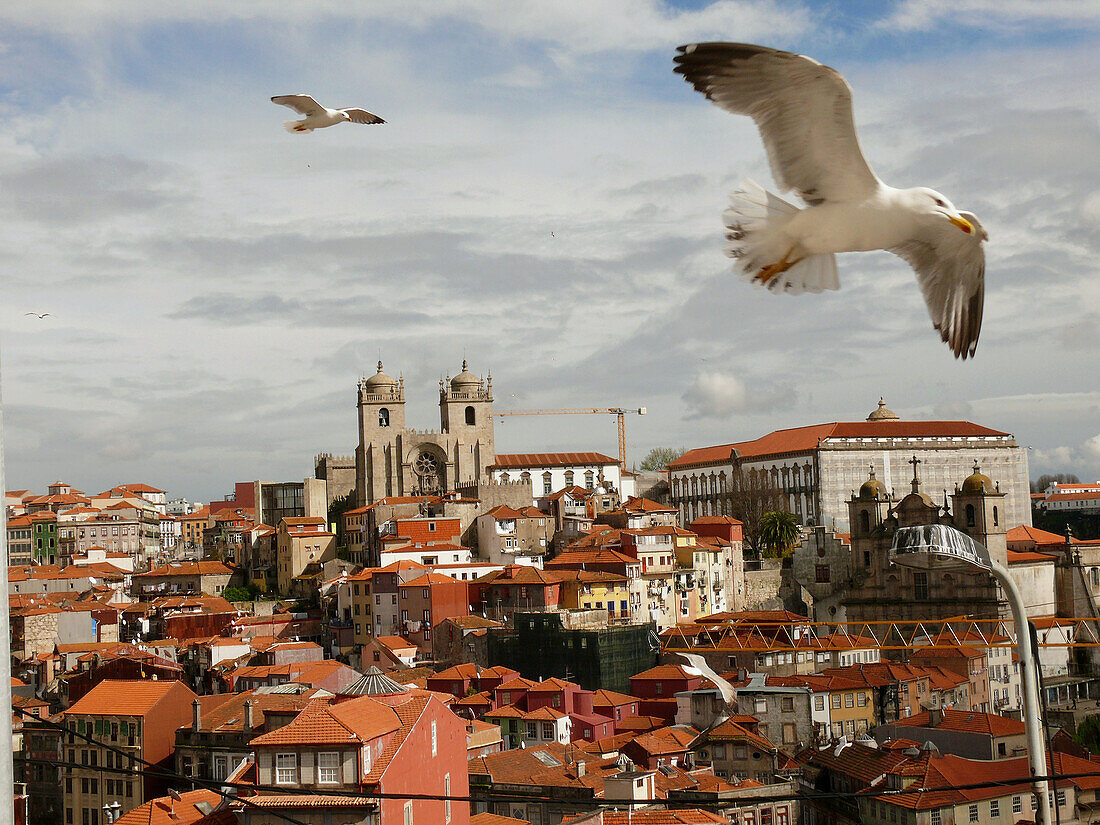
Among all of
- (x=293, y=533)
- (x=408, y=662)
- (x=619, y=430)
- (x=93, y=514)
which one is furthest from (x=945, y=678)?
(x=619, y=430)

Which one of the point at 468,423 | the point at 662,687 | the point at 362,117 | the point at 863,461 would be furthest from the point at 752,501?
the point at 362,117

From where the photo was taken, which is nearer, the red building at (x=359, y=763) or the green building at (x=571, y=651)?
the red building at (x=359, y=763)

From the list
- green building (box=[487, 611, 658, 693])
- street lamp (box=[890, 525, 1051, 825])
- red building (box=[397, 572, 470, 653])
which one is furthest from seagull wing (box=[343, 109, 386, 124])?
red building (box=[397, 572, 470, 653])

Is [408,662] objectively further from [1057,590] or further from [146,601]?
[1057,590]

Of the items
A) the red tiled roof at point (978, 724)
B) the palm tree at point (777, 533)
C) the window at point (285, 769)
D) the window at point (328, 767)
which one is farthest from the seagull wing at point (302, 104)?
the palm tree at point (777, 533)

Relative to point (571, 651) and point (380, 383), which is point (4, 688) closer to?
point (571, 651)

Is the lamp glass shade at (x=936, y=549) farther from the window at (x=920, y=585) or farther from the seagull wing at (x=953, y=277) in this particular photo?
the window at (x=920, y=585)

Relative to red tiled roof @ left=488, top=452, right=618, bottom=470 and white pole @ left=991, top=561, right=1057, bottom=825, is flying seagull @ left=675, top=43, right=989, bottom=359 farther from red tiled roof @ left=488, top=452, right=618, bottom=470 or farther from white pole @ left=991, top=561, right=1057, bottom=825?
red tiled roof @ left=488, top=452, right=618, bottom=470
